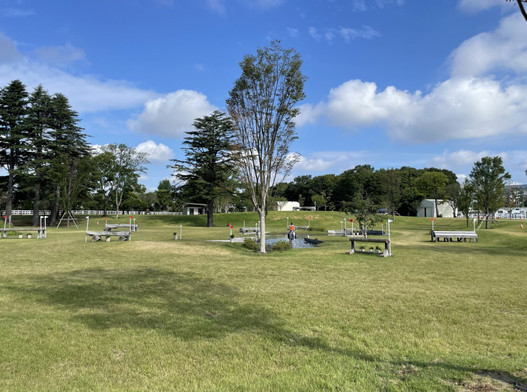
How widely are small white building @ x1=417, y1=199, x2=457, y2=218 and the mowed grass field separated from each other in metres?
67.9

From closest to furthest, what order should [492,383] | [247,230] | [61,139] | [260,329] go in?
1. [492,383]
2. [260,329]
3. [247,230]
4. [61,139]

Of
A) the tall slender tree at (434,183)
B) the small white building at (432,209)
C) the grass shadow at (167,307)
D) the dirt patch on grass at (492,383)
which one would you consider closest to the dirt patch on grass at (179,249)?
the grass shadow at (167,307)

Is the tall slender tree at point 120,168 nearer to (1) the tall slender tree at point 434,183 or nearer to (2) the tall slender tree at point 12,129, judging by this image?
(2) the tall slender tree at point 12,129

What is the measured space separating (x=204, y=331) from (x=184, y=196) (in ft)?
133

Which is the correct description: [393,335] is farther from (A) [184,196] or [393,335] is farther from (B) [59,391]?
(A) [184,196]

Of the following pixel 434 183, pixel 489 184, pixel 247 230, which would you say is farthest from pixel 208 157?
pixel 434 183

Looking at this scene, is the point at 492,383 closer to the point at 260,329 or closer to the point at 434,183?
the point at 260,329

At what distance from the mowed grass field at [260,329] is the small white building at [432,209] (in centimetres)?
6791

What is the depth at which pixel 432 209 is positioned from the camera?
72.3 meters

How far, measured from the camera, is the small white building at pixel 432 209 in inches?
2854

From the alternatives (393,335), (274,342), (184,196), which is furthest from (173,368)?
(184,196)

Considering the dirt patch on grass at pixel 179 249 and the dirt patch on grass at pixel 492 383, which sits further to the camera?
the dirt patch on grass at pixel 179 249

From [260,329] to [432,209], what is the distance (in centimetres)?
7615

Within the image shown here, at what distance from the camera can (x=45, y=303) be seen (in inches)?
253
